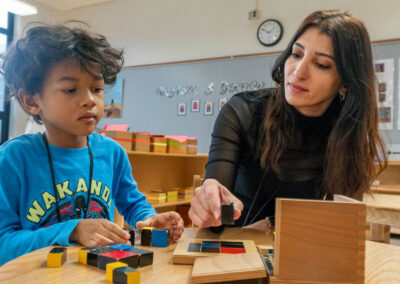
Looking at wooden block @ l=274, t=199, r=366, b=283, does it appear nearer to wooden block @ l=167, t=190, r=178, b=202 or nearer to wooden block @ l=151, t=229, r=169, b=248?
wooden block @ l=151, t=229, r=169, b=248

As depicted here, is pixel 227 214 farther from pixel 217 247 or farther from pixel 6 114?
pixel 6 114

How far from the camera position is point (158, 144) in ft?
11.7

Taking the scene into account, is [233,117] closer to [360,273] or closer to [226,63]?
[360,273]

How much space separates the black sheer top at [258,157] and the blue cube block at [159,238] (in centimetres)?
50

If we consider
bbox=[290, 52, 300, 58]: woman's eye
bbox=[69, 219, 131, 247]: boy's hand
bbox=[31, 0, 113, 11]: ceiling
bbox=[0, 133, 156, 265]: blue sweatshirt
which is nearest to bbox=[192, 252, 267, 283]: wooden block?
bbox=[69, 219, 131, 247]: boy's hand

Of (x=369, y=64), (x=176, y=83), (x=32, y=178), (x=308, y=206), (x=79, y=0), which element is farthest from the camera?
(x=79, y=0)

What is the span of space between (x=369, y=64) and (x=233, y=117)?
528 mm

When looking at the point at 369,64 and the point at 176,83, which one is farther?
the point at 176,83

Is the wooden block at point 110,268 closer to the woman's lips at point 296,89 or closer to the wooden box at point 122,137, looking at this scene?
the woman's lips at point 296,89

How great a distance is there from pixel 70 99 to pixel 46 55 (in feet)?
0.64

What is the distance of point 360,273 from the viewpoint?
63 centimetres

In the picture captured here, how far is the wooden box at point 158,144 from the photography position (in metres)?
3.51

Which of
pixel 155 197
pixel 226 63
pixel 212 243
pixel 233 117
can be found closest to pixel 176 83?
pixel 226 63

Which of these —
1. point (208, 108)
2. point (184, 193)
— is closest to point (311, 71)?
point (184, 193)
